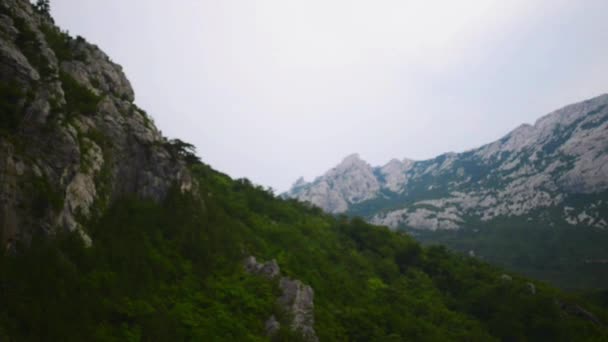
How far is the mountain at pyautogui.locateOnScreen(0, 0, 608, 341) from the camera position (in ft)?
50.4

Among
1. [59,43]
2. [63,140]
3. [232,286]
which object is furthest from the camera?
[59,43]

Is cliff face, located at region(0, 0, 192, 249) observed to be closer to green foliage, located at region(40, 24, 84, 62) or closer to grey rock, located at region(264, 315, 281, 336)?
green foliage, located at region(40, 24, 84, 62)

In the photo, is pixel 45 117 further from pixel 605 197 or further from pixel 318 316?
pixel 605 197

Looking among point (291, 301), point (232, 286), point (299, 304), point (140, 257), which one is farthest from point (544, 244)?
point (140, 257)

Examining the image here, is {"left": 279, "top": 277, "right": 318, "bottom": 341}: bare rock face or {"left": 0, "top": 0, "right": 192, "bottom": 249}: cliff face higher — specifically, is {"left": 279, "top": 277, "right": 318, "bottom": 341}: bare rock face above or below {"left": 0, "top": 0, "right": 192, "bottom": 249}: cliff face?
below

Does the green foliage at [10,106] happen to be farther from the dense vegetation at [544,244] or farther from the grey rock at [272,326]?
the dense vegetation at [544,244]

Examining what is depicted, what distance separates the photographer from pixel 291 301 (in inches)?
991

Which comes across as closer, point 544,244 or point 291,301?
point 291,301

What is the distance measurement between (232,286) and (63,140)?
13617 millimetres

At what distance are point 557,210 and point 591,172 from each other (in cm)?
2586

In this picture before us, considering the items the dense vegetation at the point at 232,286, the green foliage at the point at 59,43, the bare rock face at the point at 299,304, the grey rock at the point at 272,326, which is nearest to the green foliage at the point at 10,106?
the dense vegetation at the point at 232,286

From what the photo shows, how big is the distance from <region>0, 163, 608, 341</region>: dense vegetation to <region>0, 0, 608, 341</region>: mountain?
0.31 feet

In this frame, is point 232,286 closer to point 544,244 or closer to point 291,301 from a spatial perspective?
point 291,301

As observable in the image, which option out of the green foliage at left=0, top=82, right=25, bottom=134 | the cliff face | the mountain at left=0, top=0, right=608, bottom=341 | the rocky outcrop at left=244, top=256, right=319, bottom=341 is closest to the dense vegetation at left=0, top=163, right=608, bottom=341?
the mountain at left=0, top=0, right=608, bottom=341
